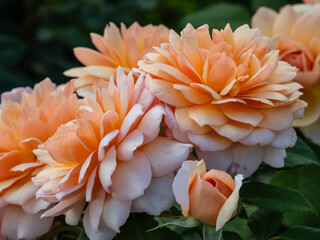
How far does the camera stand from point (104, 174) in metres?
0.37

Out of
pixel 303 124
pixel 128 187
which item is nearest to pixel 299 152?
pixel 303 124

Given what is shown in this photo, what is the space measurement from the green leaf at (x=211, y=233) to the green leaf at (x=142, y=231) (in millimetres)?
67

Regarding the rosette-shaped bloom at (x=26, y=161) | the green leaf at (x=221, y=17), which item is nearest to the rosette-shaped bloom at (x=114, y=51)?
the rosette-shaped bloom at (x=26, y=161)

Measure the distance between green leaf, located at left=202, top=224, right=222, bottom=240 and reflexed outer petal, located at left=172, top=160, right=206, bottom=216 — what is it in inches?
0.9

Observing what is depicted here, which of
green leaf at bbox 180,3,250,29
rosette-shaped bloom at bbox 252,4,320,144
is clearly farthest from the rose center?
green leaf at bbox 180,3,250,29

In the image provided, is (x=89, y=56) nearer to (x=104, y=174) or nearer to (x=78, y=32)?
(x=104, y=174)

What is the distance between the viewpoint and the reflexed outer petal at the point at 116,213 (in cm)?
37

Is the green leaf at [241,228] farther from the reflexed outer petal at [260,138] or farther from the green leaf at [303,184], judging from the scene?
the reflexed outer petal at [260,138]

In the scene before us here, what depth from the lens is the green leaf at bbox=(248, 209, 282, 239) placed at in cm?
48

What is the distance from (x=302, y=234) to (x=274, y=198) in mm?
38

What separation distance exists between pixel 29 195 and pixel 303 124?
1.05 ft

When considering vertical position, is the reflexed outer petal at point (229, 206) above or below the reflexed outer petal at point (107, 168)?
below

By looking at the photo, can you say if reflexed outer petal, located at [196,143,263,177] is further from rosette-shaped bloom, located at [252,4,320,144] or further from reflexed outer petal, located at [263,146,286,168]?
rosette-shaped bloom, located at [252,4,320,144]

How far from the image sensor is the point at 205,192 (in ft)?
1.12
